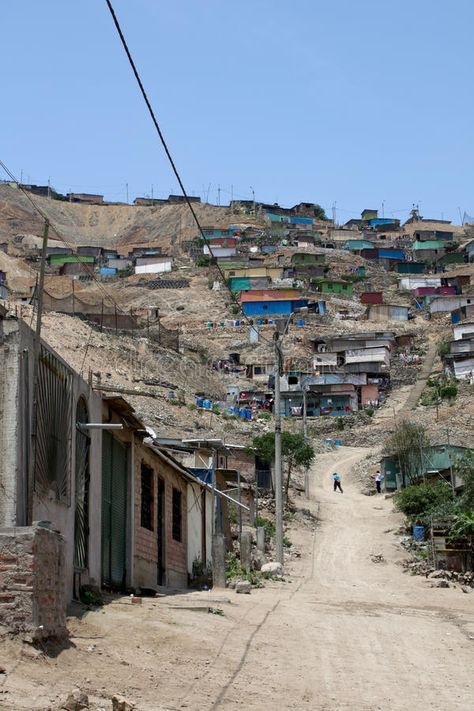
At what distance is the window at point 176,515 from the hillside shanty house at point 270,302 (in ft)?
229

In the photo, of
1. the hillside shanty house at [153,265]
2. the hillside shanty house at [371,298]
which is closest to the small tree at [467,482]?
the hillside shanty house at [371,298]

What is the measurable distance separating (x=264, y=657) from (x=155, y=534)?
36.2 feet

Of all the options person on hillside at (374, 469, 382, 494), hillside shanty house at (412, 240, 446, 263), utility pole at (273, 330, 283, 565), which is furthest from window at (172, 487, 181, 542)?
hillside shanty house at (412, 240, 446, 263)

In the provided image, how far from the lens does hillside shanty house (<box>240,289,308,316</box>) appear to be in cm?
9744

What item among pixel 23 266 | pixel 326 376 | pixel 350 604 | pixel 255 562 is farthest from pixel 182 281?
pixel 350 604

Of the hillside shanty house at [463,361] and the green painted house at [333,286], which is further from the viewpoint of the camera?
the green painted house at [333,286]

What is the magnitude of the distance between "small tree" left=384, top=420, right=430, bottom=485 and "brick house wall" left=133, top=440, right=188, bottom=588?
82.4ft

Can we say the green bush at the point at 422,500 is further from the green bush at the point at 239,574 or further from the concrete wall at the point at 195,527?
the green bush at the point at 239,574

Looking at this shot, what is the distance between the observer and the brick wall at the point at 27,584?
36.0 ft

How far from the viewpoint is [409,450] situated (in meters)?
52.2

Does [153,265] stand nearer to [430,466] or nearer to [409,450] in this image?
[409,450]

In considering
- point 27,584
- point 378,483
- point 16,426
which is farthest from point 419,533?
point 27,584

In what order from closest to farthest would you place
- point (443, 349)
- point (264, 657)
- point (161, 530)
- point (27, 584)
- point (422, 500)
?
point (27, 584)
point (264, 657)
point (161, 530)
point (422, 500)
point (443, 349)

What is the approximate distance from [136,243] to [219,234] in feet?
52.0
